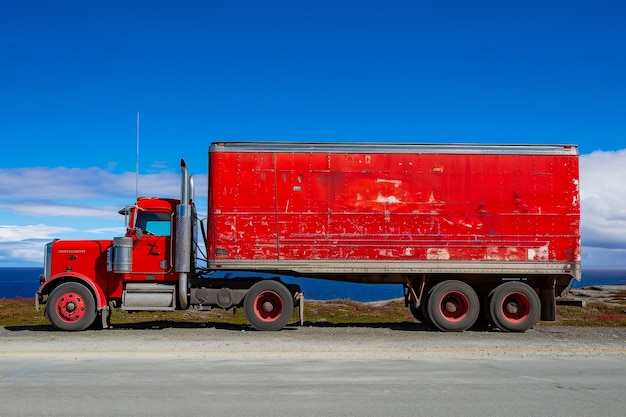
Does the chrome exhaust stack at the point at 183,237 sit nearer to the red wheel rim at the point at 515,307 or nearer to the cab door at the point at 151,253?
the cab door at the point at 151,253

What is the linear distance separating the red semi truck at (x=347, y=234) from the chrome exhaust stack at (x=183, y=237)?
0.03 meters

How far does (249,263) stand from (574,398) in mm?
9224

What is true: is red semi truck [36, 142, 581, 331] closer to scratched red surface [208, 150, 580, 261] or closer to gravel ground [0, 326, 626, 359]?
scratched red surface [208, 150, 580, 261]

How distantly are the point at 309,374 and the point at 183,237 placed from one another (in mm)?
7293

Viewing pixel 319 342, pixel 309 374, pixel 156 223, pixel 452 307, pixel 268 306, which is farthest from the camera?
pixel 156 223

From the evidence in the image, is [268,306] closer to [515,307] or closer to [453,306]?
[453,306]

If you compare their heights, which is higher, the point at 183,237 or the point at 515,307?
the point at 183,237

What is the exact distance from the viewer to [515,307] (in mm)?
16094

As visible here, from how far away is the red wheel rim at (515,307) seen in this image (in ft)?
52.4

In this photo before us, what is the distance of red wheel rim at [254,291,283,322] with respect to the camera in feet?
51.9

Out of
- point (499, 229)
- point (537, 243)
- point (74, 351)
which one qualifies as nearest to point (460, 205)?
point (499, 229)

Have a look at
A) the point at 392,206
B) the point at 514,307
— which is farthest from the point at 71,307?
the point at 514,307

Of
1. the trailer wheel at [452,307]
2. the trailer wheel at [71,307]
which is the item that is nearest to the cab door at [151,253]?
the trailer wheel at [71,307]

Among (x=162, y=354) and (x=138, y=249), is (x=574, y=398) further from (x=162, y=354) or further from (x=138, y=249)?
(x=138, y=249)
